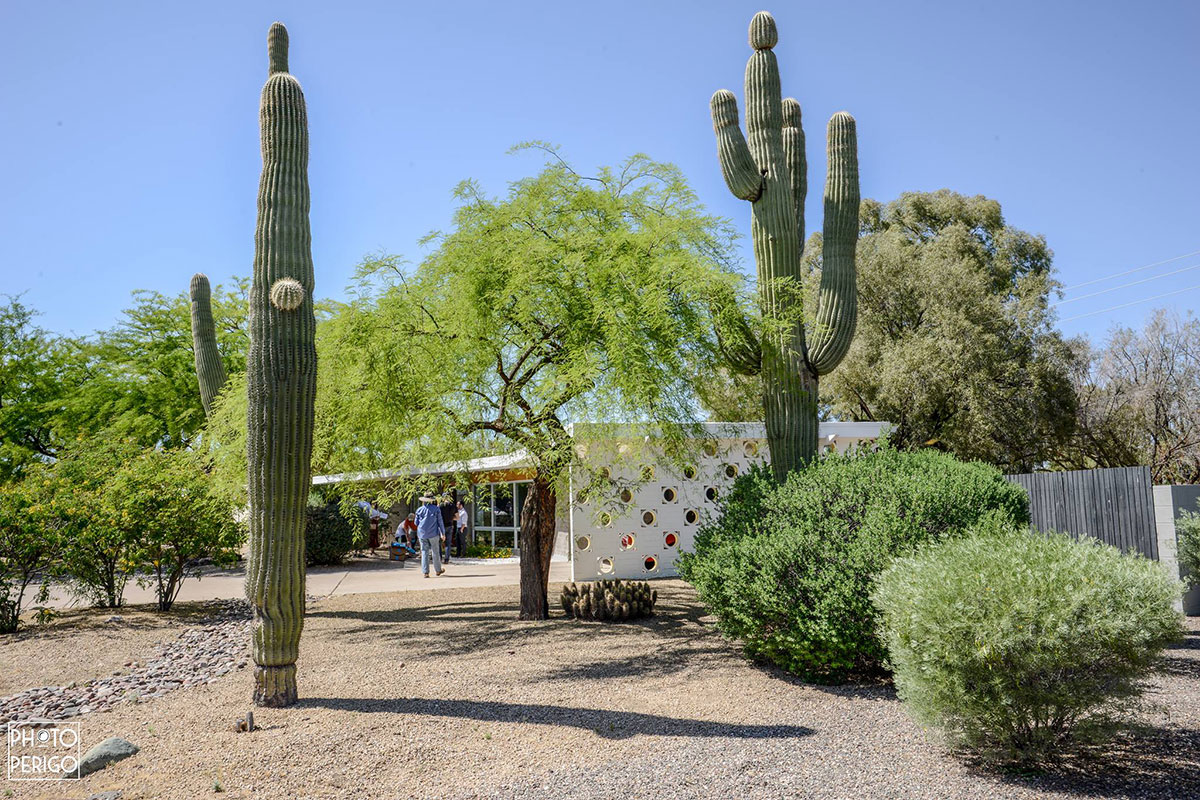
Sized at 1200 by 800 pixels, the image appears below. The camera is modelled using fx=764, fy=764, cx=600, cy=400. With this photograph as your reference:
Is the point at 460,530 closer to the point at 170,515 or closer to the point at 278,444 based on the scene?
the point at 170,515

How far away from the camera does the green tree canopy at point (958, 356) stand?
21.7m

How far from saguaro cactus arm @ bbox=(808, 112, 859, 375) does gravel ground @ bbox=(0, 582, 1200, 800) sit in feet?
12.3

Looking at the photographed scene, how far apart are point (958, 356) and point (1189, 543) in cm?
1247

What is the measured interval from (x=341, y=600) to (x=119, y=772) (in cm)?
841

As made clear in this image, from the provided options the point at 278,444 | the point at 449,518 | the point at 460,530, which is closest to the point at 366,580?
the point at 449,518

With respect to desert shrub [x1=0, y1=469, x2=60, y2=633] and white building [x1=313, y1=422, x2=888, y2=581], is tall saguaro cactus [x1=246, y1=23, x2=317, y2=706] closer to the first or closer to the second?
desert shrub [x1=0, y1=469, x2=60, y2=633]

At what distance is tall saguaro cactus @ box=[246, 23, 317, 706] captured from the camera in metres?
6.21

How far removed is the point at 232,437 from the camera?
35.4ft

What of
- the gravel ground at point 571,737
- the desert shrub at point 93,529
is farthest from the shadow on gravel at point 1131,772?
the desert shrub at point 93,529

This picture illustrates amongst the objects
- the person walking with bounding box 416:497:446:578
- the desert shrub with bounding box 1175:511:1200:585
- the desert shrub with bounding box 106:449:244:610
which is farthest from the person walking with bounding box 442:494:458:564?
the desert shrub with bounding box 1175:511:1200:585

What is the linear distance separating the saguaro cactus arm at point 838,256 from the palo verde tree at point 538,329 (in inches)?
53.5

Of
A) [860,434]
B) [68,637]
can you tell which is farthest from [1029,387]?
Answer: [68,637]

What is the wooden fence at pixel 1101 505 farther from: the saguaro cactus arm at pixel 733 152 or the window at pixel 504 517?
the window at pixel 504 517

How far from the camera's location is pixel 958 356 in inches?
848
